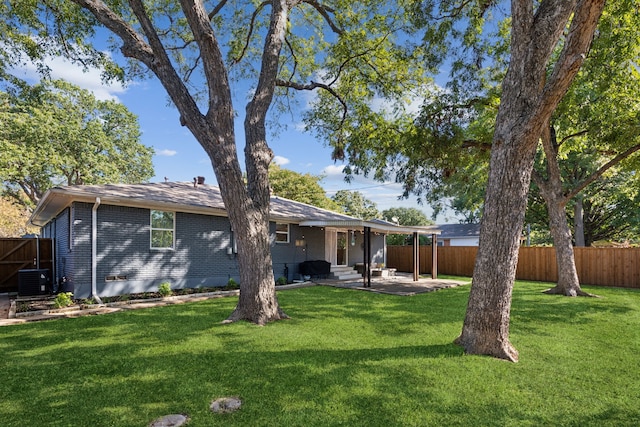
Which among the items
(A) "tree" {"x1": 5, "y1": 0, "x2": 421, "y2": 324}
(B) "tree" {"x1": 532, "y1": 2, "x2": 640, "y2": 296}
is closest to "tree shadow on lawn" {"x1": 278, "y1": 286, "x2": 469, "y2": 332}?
(A) "tree" {"x1": 5, "y1": 0, "x2": 421, "y2": 324}

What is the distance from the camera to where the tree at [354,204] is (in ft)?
142

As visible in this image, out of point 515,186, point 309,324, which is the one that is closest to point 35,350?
point 309,324

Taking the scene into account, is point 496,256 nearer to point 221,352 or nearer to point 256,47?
point 221,352

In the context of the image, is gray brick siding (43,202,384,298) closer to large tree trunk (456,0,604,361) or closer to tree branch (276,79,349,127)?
tree branch (276,79,349,127)

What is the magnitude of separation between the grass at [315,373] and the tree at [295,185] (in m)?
24.9

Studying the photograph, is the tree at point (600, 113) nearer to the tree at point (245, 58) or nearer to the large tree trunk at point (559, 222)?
the large tree trunk at point (559, 222)

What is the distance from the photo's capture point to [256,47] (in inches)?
456

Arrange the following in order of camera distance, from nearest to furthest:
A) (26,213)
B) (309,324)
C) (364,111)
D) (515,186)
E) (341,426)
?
(341,426) < (515,186) < (309,324) < (364,111) < (26,213)

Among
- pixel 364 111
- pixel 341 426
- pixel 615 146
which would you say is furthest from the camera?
pixel 364 111

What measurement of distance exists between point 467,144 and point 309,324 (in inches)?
277

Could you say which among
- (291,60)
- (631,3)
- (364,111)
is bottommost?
(364,111)

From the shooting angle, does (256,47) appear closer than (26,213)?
Yes

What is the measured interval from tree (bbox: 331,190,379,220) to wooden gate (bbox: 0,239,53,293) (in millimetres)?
32636

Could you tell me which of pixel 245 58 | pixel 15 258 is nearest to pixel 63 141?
pixel 15 258
